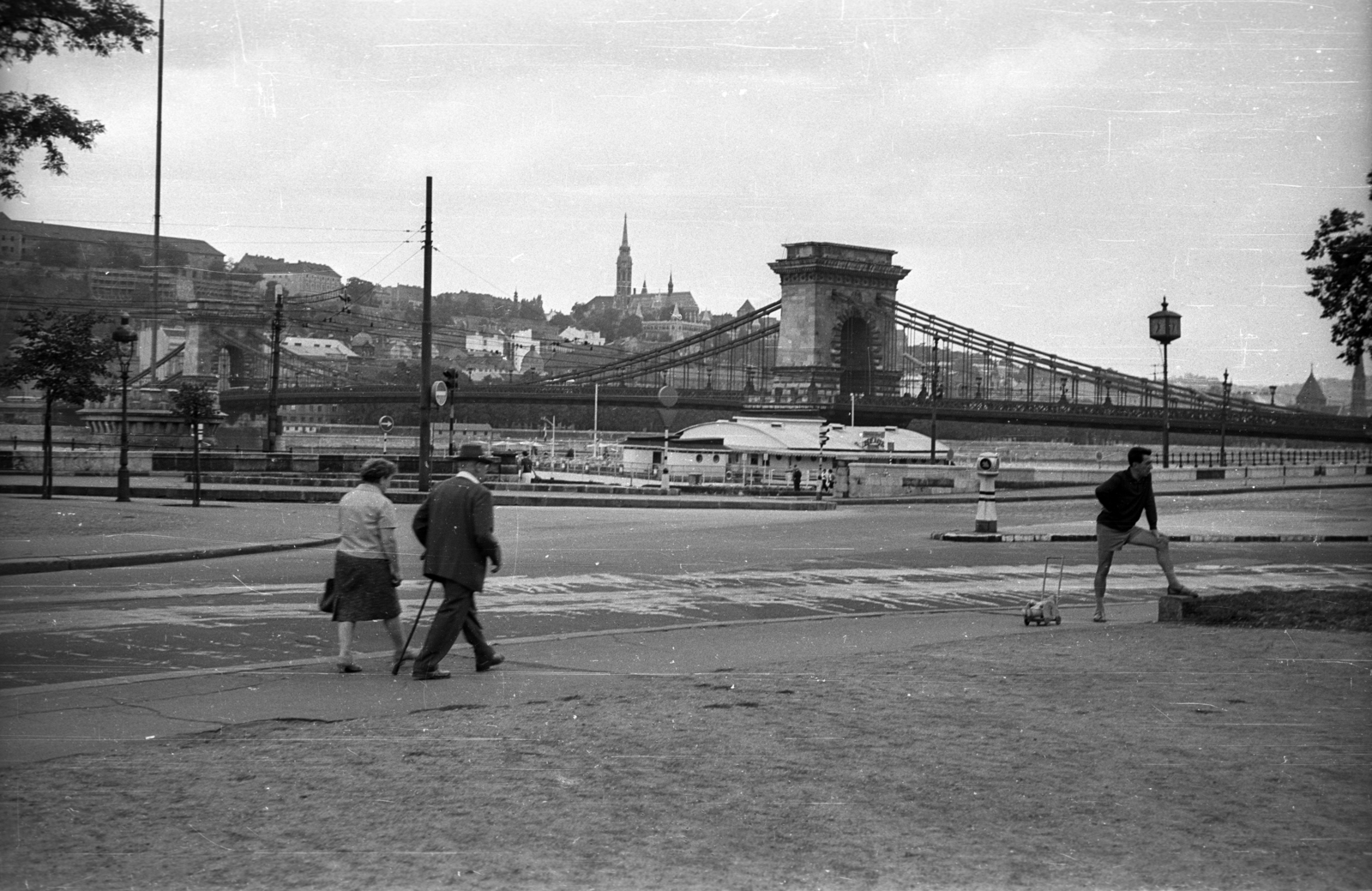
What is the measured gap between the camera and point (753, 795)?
635 cm

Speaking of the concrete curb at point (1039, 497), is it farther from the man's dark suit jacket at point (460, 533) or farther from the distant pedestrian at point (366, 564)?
the man's dark suit jacket at point (460, 533)

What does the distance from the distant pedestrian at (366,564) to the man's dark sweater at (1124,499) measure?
276 inches

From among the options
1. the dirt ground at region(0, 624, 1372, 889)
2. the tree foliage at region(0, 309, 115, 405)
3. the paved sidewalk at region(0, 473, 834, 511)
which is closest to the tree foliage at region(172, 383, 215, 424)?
the paved sidewalk at region(0, 473, 834, 511)

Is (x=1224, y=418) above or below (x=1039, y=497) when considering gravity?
above

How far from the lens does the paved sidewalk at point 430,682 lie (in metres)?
7.88

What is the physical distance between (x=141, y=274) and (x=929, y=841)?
20294 mm

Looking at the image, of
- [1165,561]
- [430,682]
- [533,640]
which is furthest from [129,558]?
[1165,561]

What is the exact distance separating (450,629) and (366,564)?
89 cm

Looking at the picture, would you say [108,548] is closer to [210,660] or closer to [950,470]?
[210,660]

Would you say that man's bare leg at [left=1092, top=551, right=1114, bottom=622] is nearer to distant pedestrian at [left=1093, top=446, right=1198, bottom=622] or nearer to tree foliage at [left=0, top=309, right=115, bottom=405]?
distant pedestrian at [left=1093, top=446, right=1198, bottom=622]

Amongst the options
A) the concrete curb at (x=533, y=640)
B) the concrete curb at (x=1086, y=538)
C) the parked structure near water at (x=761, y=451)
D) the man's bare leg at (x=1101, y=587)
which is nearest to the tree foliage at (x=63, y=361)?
the concrete curb at (x=1086, y=538)

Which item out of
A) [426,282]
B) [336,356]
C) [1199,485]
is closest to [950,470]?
[1199,485]

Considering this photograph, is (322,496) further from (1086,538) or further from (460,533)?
(460,533)

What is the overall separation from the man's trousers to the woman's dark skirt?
47cm
